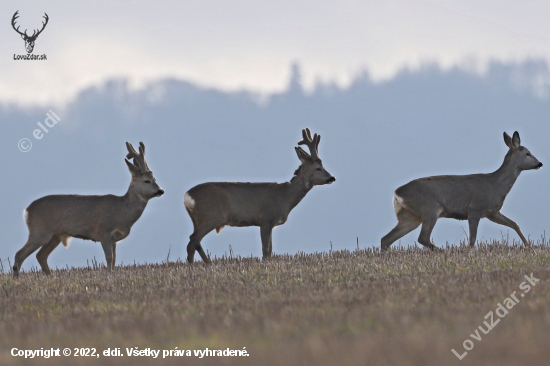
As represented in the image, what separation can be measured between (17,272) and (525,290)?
30.4ft

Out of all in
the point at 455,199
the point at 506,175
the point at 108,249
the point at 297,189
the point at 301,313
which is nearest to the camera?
the point at 301,313

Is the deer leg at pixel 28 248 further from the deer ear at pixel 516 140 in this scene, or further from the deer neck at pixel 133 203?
the deer ear at pixel 516 140

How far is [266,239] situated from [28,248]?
428 cm

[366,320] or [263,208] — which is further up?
[263,208]

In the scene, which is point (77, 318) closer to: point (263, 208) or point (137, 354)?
point (137, 354)

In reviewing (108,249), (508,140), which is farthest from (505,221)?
(108,249)

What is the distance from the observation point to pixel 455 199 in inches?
581

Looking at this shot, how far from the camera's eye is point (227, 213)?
1432 cm

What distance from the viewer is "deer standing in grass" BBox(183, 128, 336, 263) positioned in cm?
1423

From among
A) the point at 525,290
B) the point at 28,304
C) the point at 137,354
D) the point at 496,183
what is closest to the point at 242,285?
the point at 28,304

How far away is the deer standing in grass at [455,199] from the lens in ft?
47.6

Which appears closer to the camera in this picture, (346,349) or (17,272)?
(346,349)

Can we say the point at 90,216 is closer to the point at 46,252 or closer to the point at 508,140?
the point at 46,252

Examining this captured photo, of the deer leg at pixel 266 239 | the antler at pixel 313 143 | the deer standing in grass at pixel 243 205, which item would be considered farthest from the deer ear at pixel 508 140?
the deer leg at pixel 266 239
